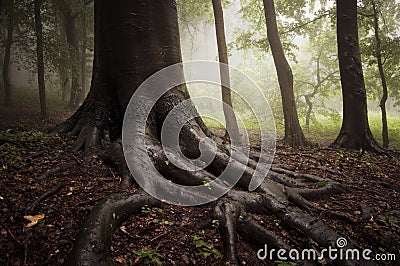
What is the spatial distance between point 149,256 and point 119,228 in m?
0.48

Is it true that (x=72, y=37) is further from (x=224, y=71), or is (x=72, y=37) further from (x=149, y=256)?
(x=149, y=256)

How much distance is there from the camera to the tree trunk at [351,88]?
6.92 meters

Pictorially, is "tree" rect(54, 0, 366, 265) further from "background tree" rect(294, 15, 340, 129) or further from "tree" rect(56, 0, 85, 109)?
"background tree" rect(294, 15, 340, 129)

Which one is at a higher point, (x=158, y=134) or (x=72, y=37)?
(x=72, y=37)

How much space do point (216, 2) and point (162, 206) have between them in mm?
7431

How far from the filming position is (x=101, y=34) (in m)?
4.44

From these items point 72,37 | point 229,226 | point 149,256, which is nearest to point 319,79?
point 72,37

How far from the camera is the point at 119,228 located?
253cm

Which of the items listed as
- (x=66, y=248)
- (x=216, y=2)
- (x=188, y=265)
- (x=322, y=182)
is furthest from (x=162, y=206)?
(x=216, y=2)

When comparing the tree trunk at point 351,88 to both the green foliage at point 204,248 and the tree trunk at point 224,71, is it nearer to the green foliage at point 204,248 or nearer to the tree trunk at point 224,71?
the tree trunk at point 224,71

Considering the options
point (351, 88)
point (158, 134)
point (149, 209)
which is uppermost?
point (351, 88)

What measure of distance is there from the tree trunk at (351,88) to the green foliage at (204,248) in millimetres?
5694

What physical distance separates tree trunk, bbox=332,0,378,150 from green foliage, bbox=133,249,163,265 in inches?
241

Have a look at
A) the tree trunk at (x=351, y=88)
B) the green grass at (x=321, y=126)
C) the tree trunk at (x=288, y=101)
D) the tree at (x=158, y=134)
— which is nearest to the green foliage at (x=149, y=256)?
the tree at (x=158, y=134)
